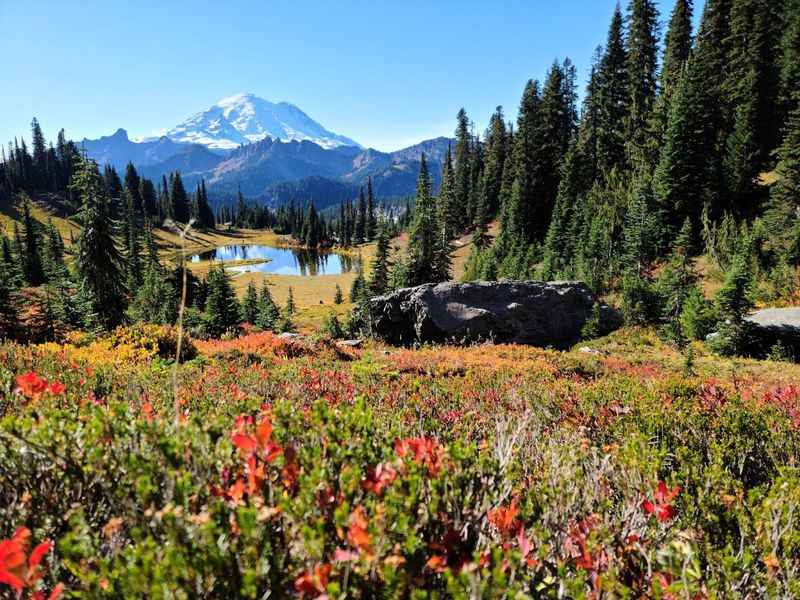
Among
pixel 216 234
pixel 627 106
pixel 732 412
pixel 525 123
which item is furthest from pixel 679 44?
pixel 216 234

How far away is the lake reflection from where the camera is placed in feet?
305

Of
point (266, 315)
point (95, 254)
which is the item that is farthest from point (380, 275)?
point (95, 254)

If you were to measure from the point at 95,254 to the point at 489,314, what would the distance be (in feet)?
82.9

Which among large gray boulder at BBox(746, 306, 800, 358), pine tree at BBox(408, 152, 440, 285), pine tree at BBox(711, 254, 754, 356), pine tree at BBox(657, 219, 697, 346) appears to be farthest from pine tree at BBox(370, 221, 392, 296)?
large gray boulder at BBox(746, 306, 800, 358)

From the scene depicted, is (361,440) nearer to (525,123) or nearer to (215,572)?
(215,572)

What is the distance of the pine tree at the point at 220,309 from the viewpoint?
108 ft

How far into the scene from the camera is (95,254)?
90.3ft

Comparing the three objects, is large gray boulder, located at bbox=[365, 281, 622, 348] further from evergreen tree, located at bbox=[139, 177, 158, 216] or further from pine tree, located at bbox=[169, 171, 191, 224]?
evergreen tree, located at bbox=[139, 177, 158, 216]

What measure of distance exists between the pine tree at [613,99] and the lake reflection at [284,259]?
178 feet

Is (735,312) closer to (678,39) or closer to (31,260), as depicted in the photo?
(678,39)

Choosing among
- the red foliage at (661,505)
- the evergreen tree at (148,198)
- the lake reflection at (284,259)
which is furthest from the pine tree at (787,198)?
the evergreen tree at (148,198)

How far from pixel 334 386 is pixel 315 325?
107ft

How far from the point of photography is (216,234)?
488 feet

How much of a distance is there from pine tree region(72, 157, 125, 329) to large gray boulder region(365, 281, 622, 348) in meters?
18.3
